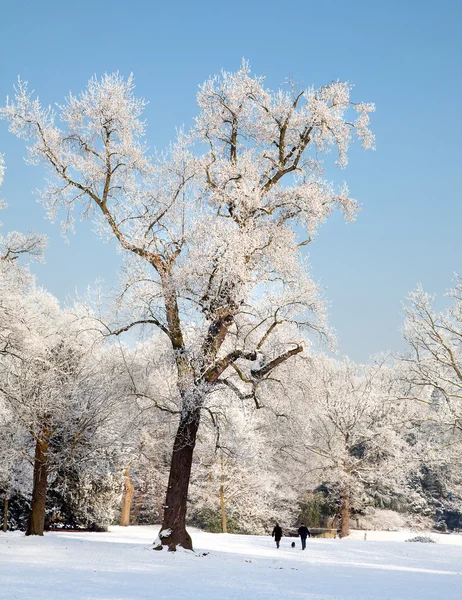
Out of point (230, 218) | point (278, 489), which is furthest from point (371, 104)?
point (278, 489)

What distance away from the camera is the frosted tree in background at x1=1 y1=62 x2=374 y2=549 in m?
19.5

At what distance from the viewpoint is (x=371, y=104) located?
2200 cm

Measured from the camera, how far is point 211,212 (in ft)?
69.4

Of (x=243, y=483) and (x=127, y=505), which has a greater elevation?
(x=243, y=483)

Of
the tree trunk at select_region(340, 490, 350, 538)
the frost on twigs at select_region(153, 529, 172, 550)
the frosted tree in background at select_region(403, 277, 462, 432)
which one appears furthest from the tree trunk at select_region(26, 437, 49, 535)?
the tree trunk at select_region(340, 490, 350, 538)

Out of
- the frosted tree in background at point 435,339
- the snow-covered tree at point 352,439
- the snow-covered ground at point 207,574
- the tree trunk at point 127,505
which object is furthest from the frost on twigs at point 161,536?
the tree trunk at point 127,505

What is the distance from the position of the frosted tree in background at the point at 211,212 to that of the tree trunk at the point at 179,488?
36mm

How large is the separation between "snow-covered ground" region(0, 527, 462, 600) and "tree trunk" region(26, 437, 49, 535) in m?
1.54

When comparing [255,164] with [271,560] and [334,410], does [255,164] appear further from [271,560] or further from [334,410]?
[334,410]

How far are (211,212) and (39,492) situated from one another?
12.2 meters

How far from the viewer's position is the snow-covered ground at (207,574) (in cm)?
1216

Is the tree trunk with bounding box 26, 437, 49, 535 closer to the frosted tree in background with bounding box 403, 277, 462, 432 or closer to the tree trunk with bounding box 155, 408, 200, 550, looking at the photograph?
the tree trunk with bounding box 155, 408, 200, 550

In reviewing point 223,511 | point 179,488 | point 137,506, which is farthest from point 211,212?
point 137,506

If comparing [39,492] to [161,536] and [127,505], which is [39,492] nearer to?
[161,536]
